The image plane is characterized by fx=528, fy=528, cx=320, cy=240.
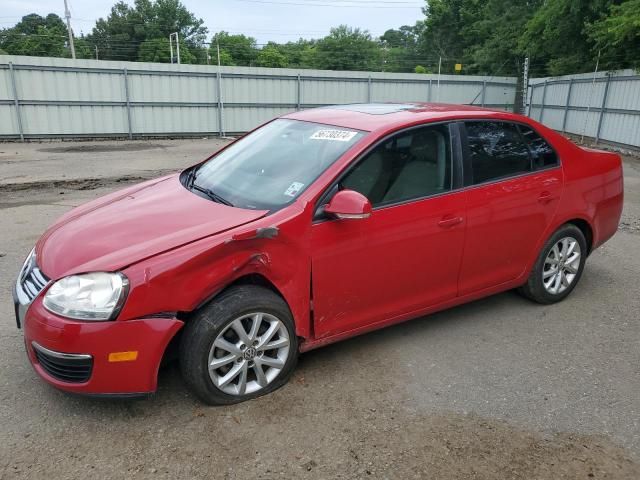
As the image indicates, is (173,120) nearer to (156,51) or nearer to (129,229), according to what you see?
(129,229)

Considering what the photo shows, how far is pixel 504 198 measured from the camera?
3760 mm

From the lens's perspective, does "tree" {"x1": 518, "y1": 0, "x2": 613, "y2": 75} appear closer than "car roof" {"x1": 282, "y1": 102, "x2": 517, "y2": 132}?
No

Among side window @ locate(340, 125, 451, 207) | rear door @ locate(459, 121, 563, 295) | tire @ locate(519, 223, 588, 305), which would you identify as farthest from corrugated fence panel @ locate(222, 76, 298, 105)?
side window @ locate(340, 125, 451, 207)

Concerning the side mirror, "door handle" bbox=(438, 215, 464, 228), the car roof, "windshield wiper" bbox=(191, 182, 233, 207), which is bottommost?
"door handle" bbox=(438, 215, 464, 228)

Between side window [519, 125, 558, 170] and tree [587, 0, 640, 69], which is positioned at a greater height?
tree [587, 0, 640, 69]

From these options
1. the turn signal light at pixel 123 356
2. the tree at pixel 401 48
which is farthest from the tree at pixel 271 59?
the turn signal light at pixel 123 356

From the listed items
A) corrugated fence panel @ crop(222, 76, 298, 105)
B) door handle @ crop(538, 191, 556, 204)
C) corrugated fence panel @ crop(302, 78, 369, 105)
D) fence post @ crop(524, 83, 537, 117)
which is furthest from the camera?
fence post @ crop(524, 83, 537, 117)

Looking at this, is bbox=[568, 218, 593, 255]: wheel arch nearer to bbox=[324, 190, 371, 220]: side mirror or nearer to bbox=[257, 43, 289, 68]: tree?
bbox=[324, 190, 371, 220]: side mirror

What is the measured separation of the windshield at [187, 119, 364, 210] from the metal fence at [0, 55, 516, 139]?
50.3ft

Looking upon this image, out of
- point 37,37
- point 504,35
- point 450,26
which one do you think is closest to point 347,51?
point 450,26

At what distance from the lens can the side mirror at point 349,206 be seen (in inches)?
115

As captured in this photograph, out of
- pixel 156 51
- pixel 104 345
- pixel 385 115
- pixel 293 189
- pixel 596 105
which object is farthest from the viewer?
pixel 156 51

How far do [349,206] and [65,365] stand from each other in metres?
1.66

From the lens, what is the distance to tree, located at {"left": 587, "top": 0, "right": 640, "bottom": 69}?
45.9 ft
